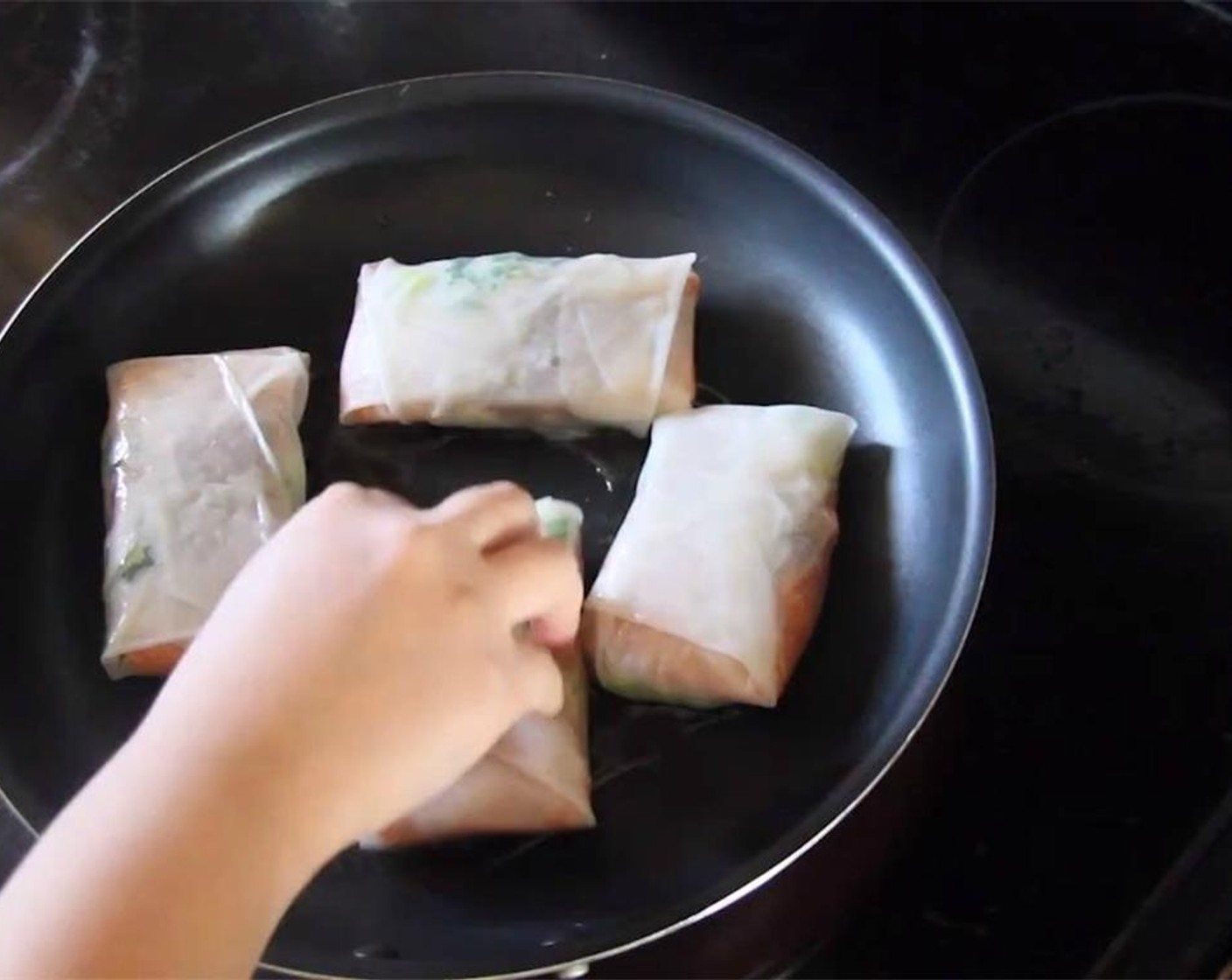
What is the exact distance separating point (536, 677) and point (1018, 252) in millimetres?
448

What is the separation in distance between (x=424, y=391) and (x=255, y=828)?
1.29 feet

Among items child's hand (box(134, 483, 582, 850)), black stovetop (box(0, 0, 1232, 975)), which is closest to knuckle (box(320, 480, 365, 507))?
child's hand (box(134, 483, 582, 850))

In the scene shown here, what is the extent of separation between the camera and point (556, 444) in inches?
32.8

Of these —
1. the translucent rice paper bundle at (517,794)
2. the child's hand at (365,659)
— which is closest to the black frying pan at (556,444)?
the translucent rice paper bundle at (517,794)

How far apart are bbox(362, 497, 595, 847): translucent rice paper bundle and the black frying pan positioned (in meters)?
0.02

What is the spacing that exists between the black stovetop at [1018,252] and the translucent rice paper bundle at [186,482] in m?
0.19

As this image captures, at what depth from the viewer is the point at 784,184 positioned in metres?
0.84

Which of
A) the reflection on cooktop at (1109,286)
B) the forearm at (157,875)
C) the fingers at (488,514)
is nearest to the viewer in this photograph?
the forearm at (157,875)

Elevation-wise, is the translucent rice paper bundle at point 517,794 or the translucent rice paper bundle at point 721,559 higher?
the translucent rice paper bundle at point 721,559

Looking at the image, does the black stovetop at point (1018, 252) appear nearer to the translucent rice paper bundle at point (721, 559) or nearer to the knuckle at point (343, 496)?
the translucent rice paper bundle at point (721, 559)

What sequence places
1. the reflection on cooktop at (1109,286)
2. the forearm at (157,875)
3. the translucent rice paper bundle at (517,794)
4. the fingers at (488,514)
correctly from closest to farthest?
the forearm at (157,875) → the fingers at (488,514) → the translucent rice paper bundle at (517,794) → the reflection on cooktop at (1109,286)

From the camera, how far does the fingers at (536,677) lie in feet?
1.87

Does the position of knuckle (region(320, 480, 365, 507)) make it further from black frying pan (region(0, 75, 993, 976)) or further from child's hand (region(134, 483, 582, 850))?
black frying pan (region(0, 75, 993, 976))

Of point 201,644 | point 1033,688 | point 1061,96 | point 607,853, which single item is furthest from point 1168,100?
point 201,644
